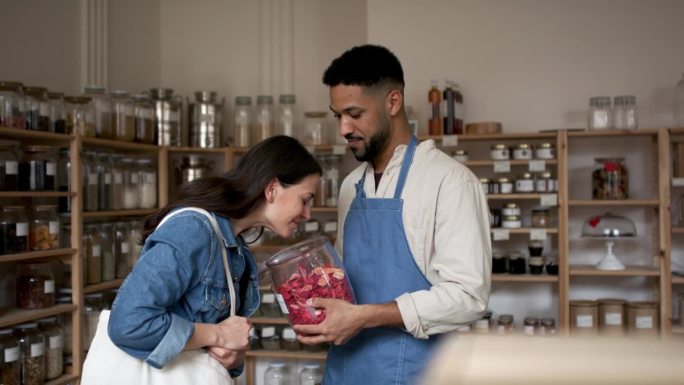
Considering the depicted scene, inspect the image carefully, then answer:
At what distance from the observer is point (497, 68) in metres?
4.01

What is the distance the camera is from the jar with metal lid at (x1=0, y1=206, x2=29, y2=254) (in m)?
2.79

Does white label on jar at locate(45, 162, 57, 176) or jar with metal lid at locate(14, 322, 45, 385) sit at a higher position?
white label on jar at locate(45, 162, 57, 176)

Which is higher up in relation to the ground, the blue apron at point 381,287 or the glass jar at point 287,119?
the glass jar at point 287,119

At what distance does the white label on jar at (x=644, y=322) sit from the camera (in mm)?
3452

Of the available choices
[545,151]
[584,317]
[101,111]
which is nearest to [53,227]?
[101,111]

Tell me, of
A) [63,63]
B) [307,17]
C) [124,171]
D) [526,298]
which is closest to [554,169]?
[526,298]

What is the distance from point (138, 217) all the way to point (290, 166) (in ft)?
8.35

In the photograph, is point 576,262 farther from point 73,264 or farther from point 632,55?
point 73,264

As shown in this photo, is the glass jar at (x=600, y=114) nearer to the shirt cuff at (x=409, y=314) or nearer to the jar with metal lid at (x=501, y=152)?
the jar with metal lid at (x=501, y=152)

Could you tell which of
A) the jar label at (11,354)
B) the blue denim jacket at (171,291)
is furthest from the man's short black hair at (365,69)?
the jar label at (11,354)

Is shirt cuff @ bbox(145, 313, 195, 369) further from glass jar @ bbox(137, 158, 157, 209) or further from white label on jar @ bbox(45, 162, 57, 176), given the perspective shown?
glass jar @ bbox(137, 158, 157, 209)

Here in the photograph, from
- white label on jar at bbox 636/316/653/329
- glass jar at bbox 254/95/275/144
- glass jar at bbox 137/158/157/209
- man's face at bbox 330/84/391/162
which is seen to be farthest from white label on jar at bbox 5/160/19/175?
white label on jar at bbox 636/316/653/329

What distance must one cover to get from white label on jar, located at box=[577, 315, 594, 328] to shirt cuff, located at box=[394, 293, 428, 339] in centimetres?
221

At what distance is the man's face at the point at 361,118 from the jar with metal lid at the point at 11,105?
1.69 meters
